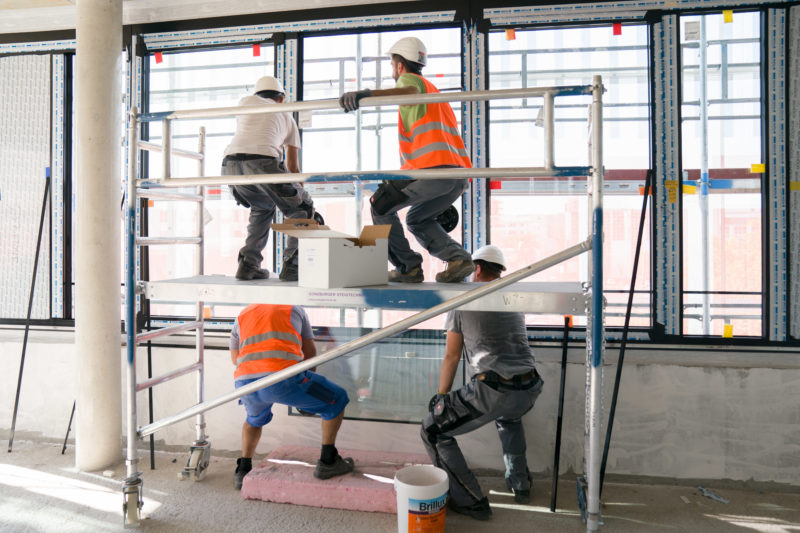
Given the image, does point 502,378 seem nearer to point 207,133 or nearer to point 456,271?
point 456,271

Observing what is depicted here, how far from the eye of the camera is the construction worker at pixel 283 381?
301cm

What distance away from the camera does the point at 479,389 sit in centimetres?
279

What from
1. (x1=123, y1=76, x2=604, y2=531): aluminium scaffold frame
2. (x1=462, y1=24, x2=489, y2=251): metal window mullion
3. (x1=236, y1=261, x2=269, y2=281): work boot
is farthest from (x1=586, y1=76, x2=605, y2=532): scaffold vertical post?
(x1=236, y1=261, x2=269, y2=281): work boot

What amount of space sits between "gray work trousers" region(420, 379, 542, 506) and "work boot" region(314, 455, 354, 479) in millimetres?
540

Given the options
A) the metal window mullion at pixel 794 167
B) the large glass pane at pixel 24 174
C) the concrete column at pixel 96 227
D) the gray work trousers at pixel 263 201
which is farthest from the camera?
the large glass pane at pixel 24 174

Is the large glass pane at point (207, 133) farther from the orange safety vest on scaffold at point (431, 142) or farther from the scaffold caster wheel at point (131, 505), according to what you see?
the orange safety vest on scaffold at point (431, 142)

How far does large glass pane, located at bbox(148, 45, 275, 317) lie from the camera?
4.11 metres

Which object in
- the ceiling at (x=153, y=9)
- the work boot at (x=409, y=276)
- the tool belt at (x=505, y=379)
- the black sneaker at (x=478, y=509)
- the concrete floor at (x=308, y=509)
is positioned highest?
the ceiling at (x=153, y=9)

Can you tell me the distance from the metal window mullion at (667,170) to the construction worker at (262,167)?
7.14 ft

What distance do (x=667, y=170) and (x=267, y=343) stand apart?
8.68 ft

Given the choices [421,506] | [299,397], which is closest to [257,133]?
[299,397]

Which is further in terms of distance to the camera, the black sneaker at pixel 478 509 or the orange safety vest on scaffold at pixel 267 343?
the orange safety vest on scaffold at pixel 267 343

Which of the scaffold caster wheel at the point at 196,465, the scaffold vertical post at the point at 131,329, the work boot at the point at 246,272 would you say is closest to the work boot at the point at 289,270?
the work boot at the point at 246,272

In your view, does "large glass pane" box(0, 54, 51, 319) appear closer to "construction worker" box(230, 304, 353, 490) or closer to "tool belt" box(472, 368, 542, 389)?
A: "construction worker" box(230, 304, 353, 490)
